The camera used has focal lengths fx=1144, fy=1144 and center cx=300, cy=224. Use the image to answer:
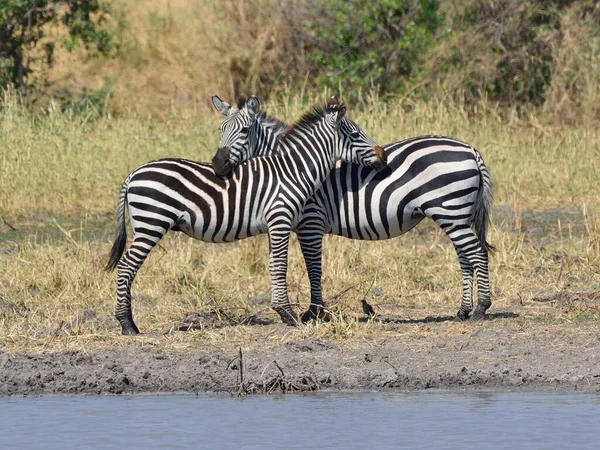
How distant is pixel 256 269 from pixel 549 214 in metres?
4.05

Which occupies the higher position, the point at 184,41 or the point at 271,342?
the point at 184,41

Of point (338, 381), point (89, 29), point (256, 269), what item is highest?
point (89, 29)

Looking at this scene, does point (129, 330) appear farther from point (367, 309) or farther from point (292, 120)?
point (292, 120)

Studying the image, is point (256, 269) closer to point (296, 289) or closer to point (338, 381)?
point (296, 289)

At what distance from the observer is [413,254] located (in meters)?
10.3

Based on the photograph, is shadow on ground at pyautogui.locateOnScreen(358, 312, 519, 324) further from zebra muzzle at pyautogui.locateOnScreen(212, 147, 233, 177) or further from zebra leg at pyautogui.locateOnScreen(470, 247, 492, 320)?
zebra muzzle at pyautogui.locateOnScreen(212, 147, 233, 177)

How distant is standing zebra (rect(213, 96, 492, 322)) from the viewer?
8148 mm

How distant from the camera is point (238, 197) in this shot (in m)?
8.09

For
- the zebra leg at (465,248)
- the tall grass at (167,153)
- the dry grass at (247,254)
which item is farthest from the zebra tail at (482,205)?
the tall grass at (167,153)

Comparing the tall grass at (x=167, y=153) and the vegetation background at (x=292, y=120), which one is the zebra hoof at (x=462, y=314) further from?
the tall grass at (x=167, y=153)

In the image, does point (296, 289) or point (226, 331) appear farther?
point (296, 289)

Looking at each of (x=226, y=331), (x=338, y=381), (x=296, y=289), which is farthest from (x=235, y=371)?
(x=296, y=289)

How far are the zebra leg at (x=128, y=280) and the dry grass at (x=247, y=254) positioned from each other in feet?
0.38

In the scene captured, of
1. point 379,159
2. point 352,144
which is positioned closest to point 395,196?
point 379,159
